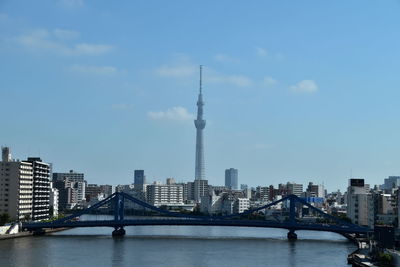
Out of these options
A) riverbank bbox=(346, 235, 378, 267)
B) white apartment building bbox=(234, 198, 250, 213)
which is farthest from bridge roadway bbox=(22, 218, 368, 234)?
white apartment building bbox=(234, 198, 250, 213)

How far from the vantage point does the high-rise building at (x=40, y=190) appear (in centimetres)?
6272

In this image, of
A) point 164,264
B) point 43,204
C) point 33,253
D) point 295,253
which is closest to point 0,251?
point 33,253

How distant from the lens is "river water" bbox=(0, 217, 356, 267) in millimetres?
35469

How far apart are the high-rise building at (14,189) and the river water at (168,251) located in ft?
22.6

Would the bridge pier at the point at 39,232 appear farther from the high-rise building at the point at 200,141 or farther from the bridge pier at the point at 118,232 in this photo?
the high-rise building at the point at 200,141

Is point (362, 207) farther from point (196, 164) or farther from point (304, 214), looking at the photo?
point (196, 164)

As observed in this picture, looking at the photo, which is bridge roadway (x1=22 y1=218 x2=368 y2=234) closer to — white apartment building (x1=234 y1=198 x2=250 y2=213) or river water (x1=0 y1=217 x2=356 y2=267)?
river water (x1=0 y1=217 x2=356 y2=267)

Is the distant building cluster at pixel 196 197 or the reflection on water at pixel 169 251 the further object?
the distant building cluster at pixel 196 197

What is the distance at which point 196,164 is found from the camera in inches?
7426

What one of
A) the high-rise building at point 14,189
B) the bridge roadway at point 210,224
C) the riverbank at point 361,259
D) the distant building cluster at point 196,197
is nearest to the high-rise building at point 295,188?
the distant building cluster at point 196,197

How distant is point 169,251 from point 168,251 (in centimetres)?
6

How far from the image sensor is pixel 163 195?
13788 centimetres

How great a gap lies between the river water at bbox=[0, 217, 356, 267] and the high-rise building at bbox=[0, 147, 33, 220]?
6.89 meters

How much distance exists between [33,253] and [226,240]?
52.6 ft
